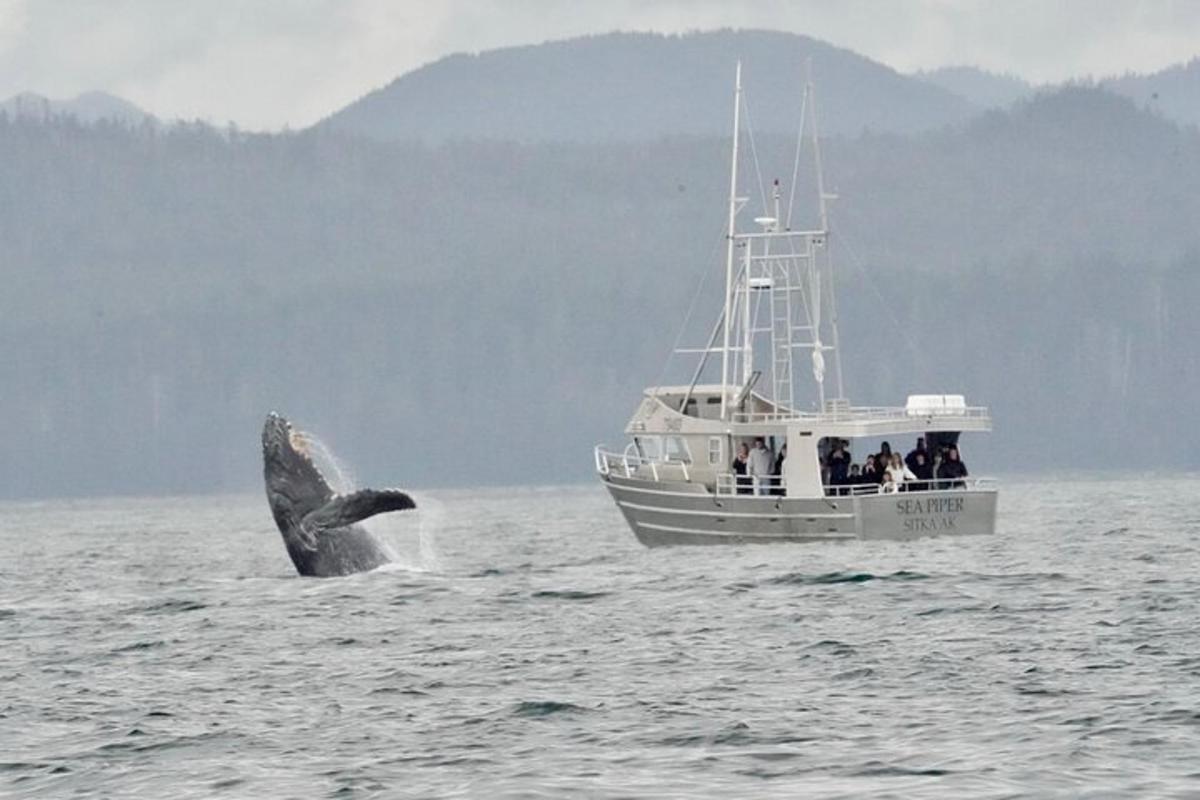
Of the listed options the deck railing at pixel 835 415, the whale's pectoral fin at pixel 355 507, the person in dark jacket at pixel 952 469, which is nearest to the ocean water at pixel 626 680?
the whale's pectoral fin at pixel 355 507

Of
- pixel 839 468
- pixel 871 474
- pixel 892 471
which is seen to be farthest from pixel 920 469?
pixel 892 471

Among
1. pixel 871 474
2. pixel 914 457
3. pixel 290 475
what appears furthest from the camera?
pixel 914 457

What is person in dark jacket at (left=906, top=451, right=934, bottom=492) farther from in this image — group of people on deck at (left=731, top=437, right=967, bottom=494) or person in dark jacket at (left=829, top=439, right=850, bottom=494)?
person in dark jacket at (left=829, top=439, right=850, bottom=494)

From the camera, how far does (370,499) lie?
120ft

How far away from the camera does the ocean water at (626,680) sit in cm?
2303

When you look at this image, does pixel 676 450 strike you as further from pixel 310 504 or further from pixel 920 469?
pixel 310 504

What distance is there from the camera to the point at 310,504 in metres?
39.7

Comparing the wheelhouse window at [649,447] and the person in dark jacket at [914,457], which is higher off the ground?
the wheelhouse window at [649,447]

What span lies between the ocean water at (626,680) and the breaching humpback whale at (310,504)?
2.18 ft

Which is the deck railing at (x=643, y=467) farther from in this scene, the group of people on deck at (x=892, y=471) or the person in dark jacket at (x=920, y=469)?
the person in dark jacket at (x=920, y=469)

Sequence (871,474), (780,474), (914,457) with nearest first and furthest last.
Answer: (871,474), (780,474), (914,457)

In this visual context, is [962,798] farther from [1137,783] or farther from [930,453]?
[930,453]

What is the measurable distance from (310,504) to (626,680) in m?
11.4

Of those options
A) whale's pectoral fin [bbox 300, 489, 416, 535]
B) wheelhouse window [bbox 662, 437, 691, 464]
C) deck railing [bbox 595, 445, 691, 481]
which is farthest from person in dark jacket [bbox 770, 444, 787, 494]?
whale's pectoral fin [bbox 300, 489, 416, 535]
